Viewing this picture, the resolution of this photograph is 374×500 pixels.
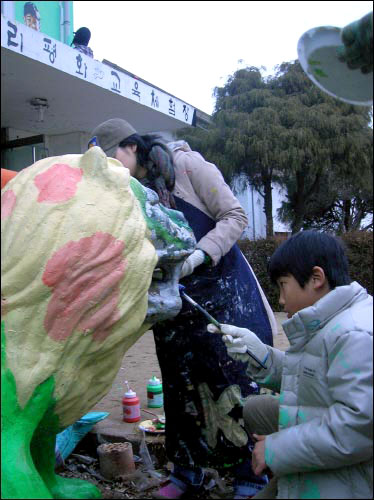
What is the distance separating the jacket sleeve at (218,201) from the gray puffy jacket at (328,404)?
602mm

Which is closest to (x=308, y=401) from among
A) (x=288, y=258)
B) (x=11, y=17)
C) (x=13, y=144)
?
(x=288, y=258)

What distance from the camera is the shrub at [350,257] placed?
10.1 metres

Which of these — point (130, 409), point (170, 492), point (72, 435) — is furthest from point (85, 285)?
point (130, 409)

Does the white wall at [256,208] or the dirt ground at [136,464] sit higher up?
the white wall at [256,208]

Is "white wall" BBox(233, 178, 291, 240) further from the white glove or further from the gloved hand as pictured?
the gloved hand

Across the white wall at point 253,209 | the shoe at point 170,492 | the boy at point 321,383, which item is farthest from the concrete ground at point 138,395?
the white wall at point 253,209

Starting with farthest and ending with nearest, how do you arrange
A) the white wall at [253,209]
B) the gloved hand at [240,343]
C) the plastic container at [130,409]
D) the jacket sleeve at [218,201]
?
the white wall at [253,209] < the plastic container at [130,409] < the jacket sleeve at [218,201] < the gloved hand at [240,343]

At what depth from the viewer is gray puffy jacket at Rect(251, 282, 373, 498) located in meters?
1.30

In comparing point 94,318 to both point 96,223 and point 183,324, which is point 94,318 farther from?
point 183,324

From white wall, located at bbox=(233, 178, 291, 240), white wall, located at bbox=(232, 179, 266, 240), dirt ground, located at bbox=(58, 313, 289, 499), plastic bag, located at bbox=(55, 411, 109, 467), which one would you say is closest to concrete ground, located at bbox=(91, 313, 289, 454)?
dirt ground, located at bbox=(58, 313, 289, 499)

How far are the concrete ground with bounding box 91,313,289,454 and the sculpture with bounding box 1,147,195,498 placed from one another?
1.36m

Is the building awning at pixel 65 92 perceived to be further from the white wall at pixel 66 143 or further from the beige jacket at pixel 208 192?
the beige jacket at pixel 208 192

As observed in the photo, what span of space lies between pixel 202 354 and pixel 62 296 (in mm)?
961

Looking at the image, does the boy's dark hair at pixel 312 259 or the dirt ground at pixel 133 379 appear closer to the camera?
the boy's dark hair at pixel 312 259
